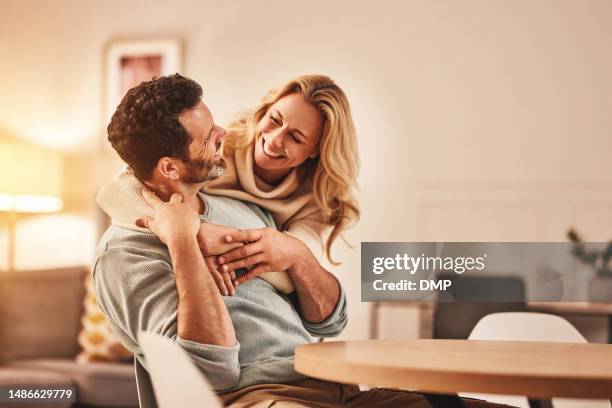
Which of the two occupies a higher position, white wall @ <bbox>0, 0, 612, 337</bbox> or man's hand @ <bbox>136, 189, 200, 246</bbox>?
white wall @ <bbox>0, 0, 612, 337</bbox>

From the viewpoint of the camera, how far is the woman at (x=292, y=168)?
7.56ft

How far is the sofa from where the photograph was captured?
303 cm

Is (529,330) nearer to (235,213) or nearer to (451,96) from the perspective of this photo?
(451,96)

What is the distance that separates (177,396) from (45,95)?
5.36 feet

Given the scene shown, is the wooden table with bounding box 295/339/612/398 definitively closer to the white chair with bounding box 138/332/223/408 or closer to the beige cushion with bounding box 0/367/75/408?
the white chair with bounding box 138/332/223/408

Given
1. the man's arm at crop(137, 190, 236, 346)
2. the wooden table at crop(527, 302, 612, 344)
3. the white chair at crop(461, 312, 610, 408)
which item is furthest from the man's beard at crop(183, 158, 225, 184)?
the wooden table at crop(527, 302, 612, 344)

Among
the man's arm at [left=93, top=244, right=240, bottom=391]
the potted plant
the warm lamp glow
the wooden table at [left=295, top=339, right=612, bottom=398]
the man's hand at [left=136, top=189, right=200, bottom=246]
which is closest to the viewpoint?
the wooden table at [left=295, top=339, right=612, bottom=398]

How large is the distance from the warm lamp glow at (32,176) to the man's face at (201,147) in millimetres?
755

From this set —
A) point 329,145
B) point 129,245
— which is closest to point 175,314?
point 129,245

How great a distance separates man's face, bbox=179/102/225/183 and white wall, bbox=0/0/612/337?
0.61 ft

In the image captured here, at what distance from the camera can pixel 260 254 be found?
226 centimetres

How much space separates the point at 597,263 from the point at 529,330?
30cm

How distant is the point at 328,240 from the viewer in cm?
244

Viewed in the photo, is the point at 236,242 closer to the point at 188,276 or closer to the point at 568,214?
the point at 188,276
